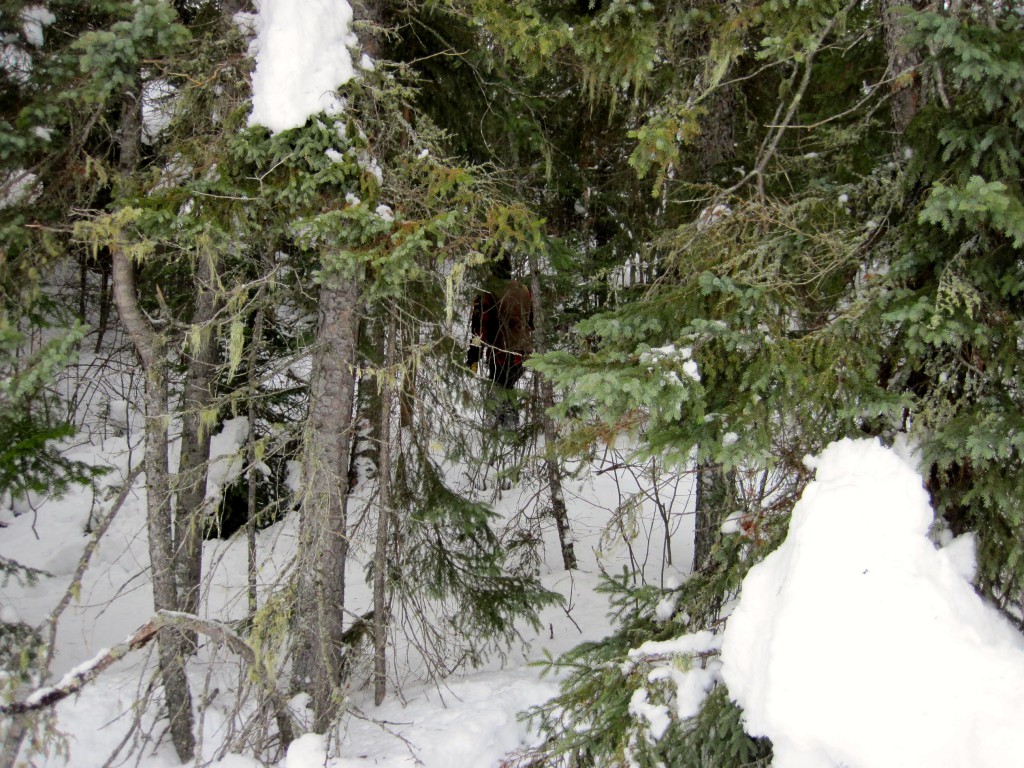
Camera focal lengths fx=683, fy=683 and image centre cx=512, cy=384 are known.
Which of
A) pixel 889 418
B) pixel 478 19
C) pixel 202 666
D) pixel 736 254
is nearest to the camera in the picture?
pixel 889 418

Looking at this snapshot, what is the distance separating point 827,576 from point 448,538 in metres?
5.24

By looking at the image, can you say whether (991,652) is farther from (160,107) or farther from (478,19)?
(160,107)

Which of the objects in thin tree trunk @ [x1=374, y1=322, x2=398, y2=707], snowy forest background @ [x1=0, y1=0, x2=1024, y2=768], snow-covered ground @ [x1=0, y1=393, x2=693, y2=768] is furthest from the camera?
thin tree trunk @ [x1=374, y1=322, x2=398, y2=707]

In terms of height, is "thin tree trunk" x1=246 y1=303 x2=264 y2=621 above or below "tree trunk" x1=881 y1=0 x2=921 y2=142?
below

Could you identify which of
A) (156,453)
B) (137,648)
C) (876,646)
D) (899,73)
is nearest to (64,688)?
(137,648)

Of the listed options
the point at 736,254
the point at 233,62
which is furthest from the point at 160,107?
the point at 736,254

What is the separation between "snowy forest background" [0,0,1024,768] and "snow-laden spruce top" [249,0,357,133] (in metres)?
0.03

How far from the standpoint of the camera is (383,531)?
670 centimetres

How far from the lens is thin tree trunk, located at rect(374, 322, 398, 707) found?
6363mm

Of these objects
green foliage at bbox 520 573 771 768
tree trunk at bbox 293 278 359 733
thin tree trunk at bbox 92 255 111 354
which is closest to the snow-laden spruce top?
tree trunk at bbox 293 278 359 733

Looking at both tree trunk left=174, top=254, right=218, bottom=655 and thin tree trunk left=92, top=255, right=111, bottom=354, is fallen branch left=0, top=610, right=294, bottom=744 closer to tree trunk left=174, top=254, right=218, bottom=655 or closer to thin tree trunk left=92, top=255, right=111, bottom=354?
tree trunk left=174, top=254, right=218, bottom=655

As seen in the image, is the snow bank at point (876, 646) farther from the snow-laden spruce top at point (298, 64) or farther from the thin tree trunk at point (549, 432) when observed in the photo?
the thin tree trunk at point (549, 432)

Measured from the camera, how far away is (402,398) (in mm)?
7027

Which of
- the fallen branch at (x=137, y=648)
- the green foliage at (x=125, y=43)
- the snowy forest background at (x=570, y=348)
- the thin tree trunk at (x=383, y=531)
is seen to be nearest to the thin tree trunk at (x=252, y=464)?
the snowy forest background at (x=570, y=348)
